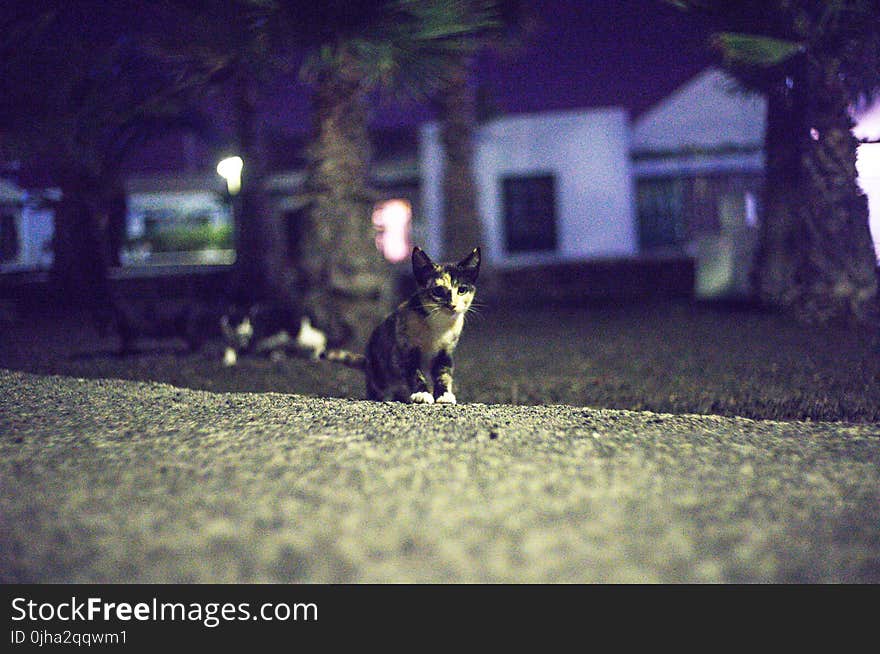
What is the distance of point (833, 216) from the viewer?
319 inches

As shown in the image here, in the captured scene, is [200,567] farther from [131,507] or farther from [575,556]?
[575,556]

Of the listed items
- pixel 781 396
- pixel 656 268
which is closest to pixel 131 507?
pixel 781 396

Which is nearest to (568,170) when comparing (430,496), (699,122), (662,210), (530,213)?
(530,213)

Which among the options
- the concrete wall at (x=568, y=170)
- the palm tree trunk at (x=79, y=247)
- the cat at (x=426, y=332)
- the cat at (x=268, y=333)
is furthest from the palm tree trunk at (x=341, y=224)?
the concrete wall at (x=568, y=170)

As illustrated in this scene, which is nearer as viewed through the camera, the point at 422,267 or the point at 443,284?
the point at 443,284

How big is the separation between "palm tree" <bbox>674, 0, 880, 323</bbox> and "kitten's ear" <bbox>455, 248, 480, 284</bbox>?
4.44 m

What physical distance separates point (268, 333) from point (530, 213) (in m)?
11.5

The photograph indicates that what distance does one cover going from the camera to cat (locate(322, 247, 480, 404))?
4.21m

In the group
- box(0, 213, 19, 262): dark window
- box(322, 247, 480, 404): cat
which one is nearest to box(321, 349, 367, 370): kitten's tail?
box(322, 247, 480, 404): cat

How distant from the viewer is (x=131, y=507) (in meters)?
2.57

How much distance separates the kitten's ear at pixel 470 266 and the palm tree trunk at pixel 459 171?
8199mm

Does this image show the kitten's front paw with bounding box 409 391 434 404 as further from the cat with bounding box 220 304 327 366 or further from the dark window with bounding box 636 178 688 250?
the dark window with bounding box 636 178 688 250

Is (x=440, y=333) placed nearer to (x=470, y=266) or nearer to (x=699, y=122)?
(x=470, y=266)

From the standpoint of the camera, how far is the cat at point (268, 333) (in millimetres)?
7285
